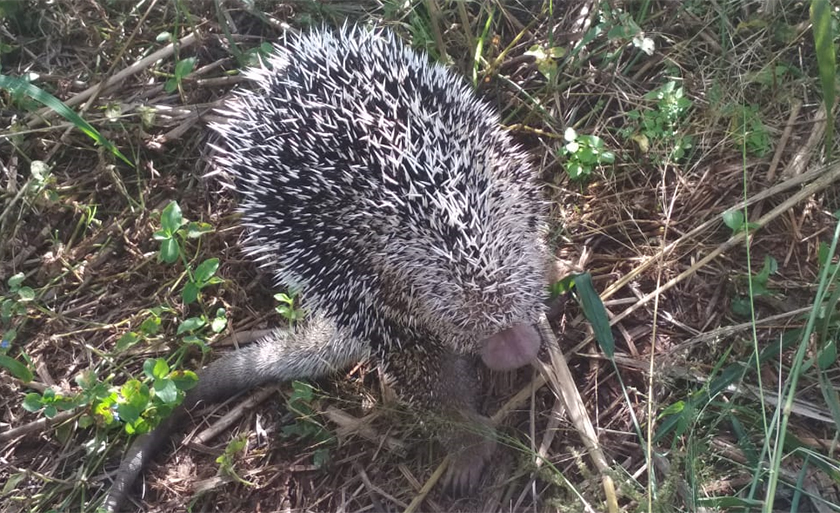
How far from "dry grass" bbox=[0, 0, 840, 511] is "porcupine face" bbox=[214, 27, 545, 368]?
0.51m

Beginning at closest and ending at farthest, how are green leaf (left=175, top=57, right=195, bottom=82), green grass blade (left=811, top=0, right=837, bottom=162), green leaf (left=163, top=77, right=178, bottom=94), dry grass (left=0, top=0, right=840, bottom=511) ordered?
green grass blade (left=811, top=0, right=837, bottom=162) < dry grass (left=0, top=0, right=840, bottom=511) < green leaf (left=175, top=57, right=195, bottom=82) < green leaf (left=163, top=77, right=178, bottom=94)

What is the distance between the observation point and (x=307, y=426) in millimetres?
3330

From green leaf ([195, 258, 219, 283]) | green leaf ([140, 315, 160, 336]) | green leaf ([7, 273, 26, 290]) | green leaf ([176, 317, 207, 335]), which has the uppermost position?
green leaf ([7, 273, 26, 290])

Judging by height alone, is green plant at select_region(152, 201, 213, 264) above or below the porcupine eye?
above

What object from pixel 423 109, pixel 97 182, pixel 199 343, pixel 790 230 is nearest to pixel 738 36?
pixel 790 230

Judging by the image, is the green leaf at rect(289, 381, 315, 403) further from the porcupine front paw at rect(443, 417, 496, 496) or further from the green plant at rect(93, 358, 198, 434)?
the porcupine front paw at rect(443, 417, 496, 496)

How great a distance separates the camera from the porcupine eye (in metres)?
2.78

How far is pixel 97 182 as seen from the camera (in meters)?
4.06

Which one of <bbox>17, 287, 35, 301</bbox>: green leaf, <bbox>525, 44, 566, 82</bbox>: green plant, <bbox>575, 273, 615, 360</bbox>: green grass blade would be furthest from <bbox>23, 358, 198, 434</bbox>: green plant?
<bbox>525, 44, 566, 82</bbox>: green plant

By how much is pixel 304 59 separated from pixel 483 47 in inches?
46.9

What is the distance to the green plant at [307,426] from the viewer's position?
10.8 ft

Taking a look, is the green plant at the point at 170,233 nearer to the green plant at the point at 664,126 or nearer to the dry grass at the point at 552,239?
the dry grass at the point at 552,239

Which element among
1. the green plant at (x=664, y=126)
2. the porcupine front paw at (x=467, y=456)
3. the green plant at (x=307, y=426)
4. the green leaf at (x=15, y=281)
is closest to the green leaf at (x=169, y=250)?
the green plant at (x=307, y=426)

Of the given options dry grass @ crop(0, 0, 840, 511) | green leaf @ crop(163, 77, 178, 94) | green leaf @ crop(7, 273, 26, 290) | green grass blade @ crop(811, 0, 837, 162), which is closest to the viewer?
green grass blade @ crop(811, 0, 837, 162)
